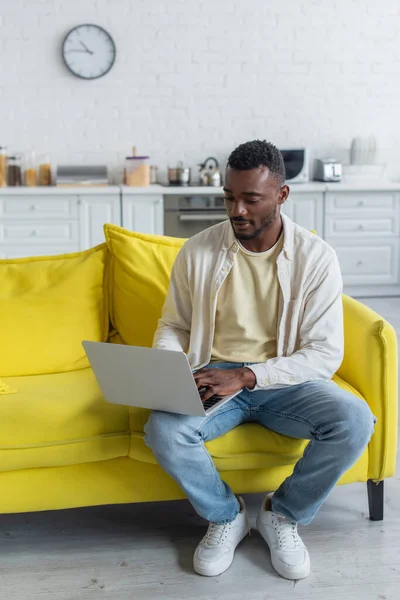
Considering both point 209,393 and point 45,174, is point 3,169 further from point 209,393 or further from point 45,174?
point 209,393

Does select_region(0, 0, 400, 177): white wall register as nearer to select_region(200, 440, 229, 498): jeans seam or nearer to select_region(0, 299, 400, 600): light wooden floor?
select_region(0, 299, 400, 600): light wooden floor

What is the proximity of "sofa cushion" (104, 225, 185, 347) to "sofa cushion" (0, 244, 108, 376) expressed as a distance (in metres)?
0.06

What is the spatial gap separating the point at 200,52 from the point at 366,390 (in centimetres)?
406

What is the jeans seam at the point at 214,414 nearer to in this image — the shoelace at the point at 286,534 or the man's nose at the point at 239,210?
the shoelace at the point at 286,534

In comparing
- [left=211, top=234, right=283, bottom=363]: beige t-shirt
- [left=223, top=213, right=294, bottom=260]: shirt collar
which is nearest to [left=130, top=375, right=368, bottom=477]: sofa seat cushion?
[left=211, top=234, right=283, bottom=363]: beige t-shirt

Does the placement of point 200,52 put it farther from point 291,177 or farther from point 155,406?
point 155,406

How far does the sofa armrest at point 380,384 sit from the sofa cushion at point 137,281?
0.69 meters

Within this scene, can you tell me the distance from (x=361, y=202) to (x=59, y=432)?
12.8 feet

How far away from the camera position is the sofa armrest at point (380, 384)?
230 cm

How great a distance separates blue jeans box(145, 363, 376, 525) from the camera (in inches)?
82.7

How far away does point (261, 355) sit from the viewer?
233 cm

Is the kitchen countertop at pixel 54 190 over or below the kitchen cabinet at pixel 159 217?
over

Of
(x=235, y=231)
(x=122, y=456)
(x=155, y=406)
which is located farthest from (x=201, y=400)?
(x=235, y=231)

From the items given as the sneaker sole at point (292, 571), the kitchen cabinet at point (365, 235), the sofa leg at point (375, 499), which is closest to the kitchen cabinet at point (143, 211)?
the kitchen cabinet at point (365, 235)
